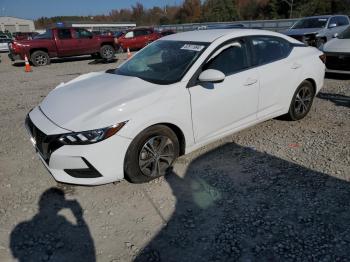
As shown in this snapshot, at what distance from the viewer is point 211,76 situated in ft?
11.8

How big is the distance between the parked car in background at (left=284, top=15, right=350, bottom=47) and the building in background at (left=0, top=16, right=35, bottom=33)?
68.9 meters

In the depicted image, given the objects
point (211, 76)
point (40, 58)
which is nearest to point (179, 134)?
point (211, 76)

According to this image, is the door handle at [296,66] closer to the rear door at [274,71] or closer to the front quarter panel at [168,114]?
the rear door at [274,71]

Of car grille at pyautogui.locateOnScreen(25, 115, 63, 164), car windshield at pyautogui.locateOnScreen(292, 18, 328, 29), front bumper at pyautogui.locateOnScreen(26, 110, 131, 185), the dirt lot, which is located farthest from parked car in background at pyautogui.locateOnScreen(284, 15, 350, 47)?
car grille at pyautogui.locateOnScreen(25, 115, 63, 164)

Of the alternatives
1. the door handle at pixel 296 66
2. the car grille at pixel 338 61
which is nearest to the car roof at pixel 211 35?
the door handle at pixel 296 66

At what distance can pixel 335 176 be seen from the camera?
3605 mm

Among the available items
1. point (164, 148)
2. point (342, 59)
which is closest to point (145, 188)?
point (164, 148)

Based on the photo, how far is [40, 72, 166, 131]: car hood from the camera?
3182 mm

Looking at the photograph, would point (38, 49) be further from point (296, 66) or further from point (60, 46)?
point (296, 66)

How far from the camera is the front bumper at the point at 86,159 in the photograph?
3082 mm

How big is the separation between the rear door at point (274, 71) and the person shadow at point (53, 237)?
283 centimetres

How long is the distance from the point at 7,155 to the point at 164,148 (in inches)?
95.8

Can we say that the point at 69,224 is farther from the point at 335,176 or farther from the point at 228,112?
the point at 335,176

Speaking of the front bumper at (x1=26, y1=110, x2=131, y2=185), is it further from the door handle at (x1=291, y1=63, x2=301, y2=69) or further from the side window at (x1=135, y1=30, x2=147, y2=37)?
the side window at (x1=135, y1=30, x2=147, y2=37)
